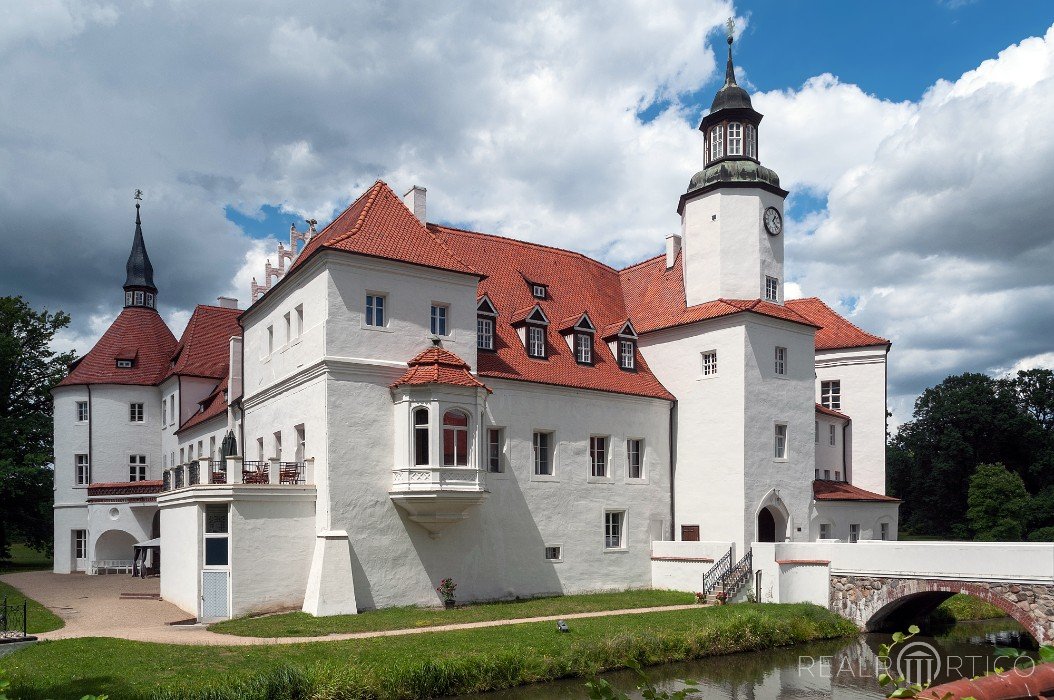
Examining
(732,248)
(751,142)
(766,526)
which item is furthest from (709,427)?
(751,142)

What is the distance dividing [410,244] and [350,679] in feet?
43.1

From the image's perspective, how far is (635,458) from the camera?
98.6ft

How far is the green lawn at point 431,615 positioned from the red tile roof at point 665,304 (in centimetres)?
955

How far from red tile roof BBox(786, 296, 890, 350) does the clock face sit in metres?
5.30

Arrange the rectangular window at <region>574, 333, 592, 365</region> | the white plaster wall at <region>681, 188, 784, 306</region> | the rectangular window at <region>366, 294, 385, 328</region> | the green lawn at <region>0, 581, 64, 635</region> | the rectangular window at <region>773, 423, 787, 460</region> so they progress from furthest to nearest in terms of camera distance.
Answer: the white plaster wall at <region>681, 188, 784, 306</region> → the rectangular window at <region>773, 423, 787, 460</region> → the rectangular window at <region>574, 333, 592, 365</region> → the rectangular window at <region>366, 294, 385, 328</region> → the green lawn at <region>0, 581, 64, 635</region>

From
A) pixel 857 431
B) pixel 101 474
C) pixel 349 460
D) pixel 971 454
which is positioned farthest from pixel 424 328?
pixel 971 454

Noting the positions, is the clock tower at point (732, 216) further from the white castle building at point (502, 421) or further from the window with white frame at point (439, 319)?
the window with white frame at point (439, 319)

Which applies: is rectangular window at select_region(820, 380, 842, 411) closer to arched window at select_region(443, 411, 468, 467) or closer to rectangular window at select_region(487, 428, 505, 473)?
rectangular window at select_region(487, 428, 505, 473)

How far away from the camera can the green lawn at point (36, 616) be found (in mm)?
20641

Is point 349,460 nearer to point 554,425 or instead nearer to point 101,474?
point 554,425

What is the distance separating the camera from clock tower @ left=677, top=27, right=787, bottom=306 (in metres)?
31.1

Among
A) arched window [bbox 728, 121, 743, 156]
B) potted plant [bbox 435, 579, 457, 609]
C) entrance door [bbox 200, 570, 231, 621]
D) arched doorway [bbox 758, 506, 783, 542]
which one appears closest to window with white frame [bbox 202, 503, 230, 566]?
entrance door [bbox 200, 570, 231, 621]

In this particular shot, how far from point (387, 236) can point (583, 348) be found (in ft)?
27.0

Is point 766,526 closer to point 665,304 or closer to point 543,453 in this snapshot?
point 543,453
